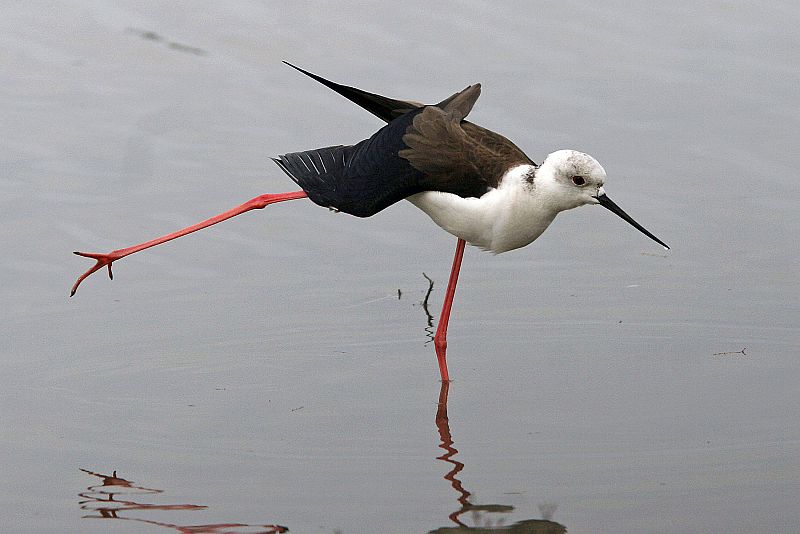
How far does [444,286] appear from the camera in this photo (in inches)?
269

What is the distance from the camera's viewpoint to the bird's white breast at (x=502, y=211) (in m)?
5.56

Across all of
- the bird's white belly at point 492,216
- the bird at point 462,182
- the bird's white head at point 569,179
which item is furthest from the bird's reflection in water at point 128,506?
the bird's white head at point 569,179

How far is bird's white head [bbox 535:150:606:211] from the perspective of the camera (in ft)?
18.1

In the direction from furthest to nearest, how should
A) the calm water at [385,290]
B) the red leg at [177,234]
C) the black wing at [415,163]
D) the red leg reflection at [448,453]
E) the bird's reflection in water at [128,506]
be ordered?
the red leg at [177,234] → the black wing at [415,163] → the calm water at [385,290] → the red leg reflection at [448,453] → the bird's reflection in water at [128,506]

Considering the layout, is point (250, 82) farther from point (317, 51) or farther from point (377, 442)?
point (377, 442)

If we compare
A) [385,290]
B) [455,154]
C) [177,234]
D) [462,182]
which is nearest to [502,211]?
[462,182]

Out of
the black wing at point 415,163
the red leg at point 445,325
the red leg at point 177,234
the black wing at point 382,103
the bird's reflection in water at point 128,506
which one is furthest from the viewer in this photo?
the red leg at point 177,234

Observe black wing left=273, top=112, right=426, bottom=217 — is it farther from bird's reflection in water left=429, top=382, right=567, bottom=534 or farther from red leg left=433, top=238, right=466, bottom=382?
bird's reflection in water left=429, top=382, right=567, bottom=534

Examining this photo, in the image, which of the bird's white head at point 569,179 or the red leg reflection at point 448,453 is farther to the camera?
the bird's white head at point 569,179

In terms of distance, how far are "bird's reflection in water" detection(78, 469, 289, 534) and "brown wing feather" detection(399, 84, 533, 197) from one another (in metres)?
1.72

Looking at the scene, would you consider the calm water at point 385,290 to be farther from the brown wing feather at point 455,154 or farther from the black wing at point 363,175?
the brown wing feather at point 455,154

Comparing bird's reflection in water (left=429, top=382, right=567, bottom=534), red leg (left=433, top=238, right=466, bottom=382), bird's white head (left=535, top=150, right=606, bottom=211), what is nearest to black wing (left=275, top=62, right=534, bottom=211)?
bird's white head (left=535, top=150, right=606, bottom=211)

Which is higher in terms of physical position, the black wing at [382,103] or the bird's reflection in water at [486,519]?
the black wing at [382,103]

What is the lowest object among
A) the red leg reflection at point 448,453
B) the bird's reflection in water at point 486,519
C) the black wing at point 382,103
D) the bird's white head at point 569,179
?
the bird's reflection in water at point 486,519
